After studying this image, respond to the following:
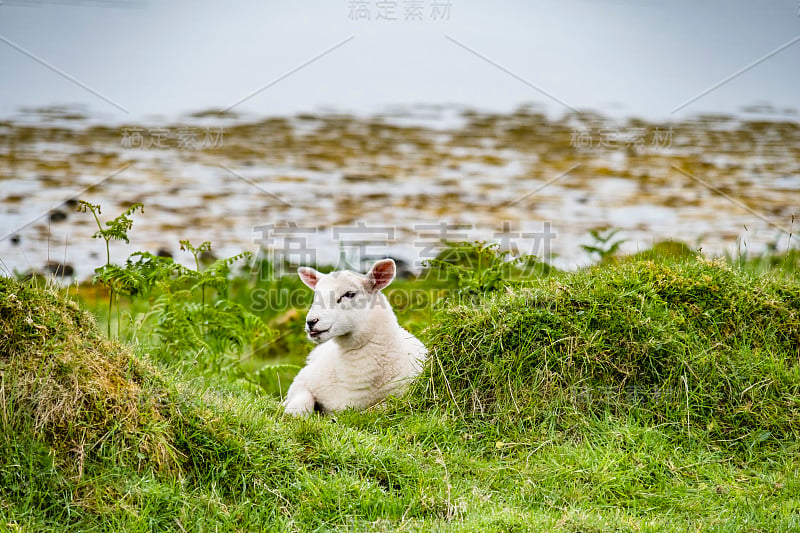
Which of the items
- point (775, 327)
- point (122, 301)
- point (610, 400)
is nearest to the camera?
point (610, 400)

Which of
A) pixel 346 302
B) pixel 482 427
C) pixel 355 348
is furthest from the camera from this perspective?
pixel 355 348

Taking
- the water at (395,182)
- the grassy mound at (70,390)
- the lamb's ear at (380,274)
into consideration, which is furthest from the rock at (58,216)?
the grassy mound at (70,390)

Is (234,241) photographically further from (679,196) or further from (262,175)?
(679,196)

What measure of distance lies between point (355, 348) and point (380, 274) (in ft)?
2.09

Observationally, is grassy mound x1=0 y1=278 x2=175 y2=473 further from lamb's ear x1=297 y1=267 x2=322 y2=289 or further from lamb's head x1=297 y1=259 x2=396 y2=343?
lamb's ear x1=297 y1=267 x2=322 y2=289

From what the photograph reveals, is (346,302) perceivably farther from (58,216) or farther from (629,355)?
(58,216)

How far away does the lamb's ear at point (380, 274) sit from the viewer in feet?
22.1

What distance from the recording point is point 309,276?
7074mm

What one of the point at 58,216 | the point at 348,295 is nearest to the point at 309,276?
the point at 348,295

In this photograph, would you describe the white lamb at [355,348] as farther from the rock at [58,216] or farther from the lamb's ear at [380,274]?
the rock at [58,216]

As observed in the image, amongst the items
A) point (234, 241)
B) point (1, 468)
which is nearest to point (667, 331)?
point (1, 468)

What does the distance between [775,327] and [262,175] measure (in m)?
10.3

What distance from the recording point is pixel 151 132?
16.3 metres

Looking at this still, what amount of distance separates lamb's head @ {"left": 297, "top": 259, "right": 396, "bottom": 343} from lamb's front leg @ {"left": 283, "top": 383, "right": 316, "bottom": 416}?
453 millimetres
